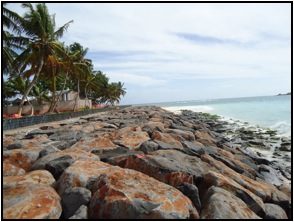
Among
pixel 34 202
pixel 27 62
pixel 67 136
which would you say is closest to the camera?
pixel 34 202

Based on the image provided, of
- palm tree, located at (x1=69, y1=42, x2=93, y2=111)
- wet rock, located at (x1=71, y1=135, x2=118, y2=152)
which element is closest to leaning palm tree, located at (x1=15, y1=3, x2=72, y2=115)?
palm tree, located at (x1=69, y1=42, x2=93, y2=111)

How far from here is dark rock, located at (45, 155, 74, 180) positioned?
4.20m

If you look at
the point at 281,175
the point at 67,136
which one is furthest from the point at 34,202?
the point at 281,175

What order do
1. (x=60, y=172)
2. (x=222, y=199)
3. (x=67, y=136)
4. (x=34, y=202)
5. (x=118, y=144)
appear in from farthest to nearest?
(x=67, y=136)
(x=118, y=144)
(x=60, y=172)
(x=222, y=199)
(x=34, y=202)

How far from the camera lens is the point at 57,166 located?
4250 millimetres

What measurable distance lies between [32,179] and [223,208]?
2758mm

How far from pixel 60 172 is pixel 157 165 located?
5.37 feet

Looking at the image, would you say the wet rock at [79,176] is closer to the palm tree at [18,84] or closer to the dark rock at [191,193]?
the dark rock at [191,193]

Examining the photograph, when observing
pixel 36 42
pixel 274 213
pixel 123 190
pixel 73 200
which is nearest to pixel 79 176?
pixel 73 200

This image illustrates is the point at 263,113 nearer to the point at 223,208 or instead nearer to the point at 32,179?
the point at 223,208

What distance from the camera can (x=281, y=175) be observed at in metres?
7.60

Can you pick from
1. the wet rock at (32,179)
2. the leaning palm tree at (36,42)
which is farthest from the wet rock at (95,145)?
the leaning palm tree at (36,42)

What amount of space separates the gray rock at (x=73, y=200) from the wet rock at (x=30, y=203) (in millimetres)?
91

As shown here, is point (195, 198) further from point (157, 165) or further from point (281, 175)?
point (281, 175)
